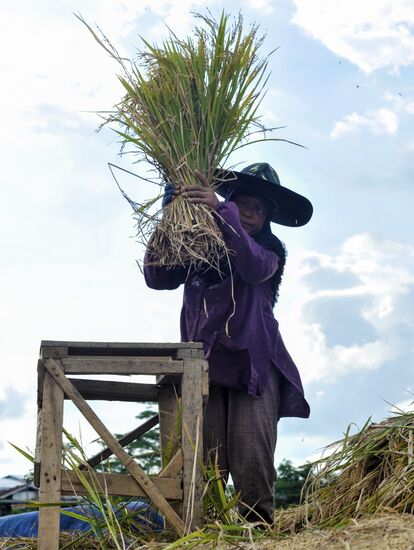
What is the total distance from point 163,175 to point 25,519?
194 cm

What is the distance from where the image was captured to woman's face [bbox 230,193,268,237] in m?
4.37

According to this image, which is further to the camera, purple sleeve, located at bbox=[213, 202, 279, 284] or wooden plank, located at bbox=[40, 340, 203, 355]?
purple sleeve, located at bbox=[213, 202, 279, 284]

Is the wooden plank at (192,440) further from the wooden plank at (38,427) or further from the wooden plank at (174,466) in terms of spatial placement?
the wooden plank at (38,427)

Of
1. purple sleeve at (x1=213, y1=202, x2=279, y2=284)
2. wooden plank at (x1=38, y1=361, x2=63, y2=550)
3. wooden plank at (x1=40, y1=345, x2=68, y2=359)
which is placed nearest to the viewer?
wooden plank at (x1=38, y1=361, x2=63, y2=550)

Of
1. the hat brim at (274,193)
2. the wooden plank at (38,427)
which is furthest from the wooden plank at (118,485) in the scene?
the hat brim at (274,193)

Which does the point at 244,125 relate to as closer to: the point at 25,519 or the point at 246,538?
the point at 246,538

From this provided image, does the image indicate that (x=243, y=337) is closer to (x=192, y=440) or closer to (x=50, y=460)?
(x=192, y=440)

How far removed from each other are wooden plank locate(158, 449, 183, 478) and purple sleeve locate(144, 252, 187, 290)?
0.86m

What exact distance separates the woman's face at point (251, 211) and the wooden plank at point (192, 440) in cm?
85

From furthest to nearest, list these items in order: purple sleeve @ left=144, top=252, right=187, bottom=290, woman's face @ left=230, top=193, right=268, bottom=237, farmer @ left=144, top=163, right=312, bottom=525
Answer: woman's face @ left=230, top=193, right=268, bottom=237 < purple sleeve @ left=144, top=252, right=187, bottom=290 < farmer @ left=144, top=163, right=312, bottom=525

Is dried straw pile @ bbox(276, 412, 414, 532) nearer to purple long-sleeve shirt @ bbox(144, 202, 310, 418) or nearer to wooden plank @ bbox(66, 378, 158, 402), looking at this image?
purple long-sleeve shirt @ bbox(144, 202, 310, 418)

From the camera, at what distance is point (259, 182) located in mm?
4457

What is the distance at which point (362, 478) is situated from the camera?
421cm

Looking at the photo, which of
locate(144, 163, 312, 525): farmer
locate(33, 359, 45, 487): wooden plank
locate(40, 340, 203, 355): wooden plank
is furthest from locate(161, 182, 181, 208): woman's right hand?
locate(33, 359, 45, 487): wooden plank
